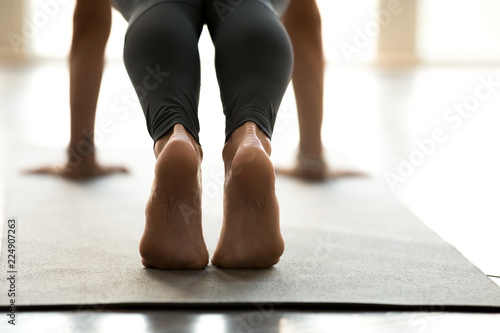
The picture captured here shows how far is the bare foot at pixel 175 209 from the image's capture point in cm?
105

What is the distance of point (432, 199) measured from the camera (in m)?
1.73

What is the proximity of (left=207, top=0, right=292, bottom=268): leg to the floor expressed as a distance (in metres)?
0.17

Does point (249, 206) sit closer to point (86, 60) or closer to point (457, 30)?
point (86, 60)

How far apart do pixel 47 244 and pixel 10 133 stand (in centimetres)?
143

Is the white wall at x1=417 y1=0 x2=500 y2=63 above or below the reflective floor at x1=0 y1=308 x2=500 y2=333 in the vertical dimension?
above

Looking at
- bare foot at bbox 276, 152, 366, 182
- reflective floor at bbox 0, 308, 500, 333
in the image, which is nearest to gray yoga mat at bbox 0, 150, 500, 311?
reflective floor at bbox 0, 308, 500, 333

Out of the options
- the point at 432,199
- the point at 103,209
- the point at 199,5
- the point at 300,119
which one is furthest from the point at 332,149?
the point at 199,5

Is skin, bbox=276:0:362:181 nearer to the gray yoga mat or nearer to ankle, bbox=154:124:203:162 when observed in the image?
the gray yoga mat

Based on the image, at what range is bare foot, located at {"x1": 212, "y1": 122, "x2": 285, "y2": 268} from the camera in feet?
3.51

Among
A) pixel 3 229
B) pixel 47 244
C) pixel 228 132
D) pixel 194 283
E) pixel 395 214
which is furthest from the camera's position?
pixel 395 214

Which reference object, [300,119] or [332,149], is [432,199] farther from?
[332,149]

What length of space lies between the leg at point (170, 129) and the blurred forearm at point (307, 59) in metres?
0.83

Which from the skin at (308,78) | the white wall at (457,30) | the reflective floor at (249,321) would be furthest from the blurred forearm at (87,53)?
the white wall at (457,30)

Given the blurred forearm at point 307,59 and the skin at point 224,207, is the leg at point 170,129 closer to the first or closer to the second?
the skin at point 224,207
